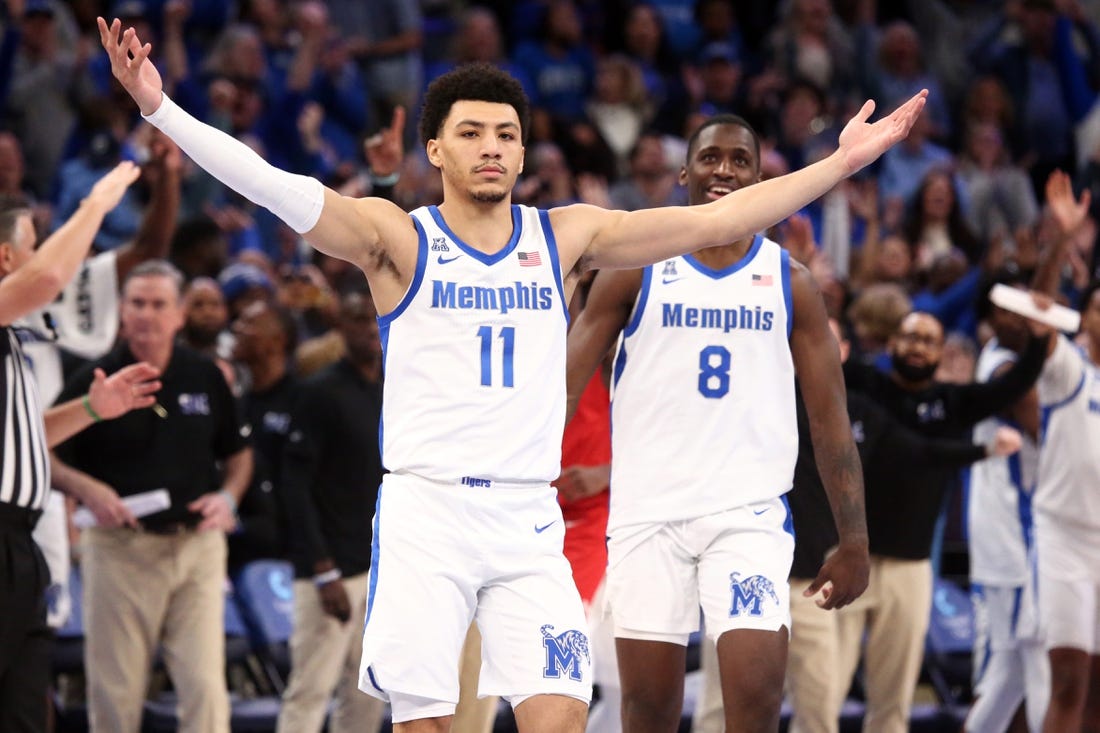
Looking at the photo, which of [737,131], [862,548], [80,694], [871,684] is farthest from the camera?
[80,694]

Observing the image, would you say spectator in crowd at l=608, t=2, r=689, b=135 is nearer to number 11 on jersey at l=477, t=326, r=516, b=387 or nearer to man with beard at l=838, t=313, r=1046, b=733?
man with beard at l=838, t=313, r=1046, b=733

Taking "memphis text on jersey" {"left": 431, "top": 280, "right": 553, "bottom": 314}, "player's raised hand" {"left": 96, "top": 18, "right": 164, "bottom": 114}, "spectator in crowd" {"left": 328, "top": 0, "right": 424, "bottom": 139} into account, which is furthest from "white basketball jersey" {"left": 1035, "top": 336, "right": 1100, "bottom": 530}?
"spectator in crowd" {"left": 328, "top": 0, "right": 424, "bottom": 139}

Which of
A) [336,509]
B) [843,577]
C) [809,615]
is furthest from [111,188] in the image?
[809,615]

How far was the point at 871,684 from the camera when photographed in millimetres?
8609

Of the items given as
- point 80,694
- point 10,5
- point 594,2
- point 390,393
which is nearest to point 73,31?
point 10,5

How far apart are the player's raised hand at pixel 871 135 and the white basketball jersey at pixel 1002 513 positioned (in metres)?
4.20

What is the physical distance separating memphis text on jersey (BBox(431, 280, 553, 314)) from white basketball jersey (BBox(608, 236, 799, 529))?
1.14 meters

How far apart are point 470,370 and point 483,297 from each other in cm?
22

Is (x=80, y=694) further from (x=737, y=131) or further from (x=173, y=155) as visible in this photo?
(x=737, y=131)

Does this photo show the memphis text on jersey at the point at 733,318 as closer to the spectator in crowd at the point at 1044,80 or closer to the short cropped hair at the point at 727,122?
the short cropped hair at the point at 727,122

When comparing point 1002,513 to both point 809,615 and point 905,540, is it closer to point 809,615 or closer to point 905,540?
point 905,540

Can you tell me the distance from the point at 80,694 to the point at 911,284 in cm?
654

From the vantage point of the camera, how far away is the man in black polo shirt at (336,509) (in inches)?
323

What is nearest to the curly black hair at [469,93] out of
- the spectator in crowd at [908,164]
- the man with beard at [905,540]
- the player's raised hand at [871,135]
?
the player's raised hand at [871,135]
